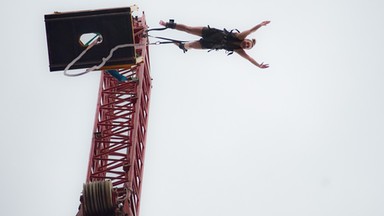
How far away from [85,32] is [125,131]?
4.06 metres

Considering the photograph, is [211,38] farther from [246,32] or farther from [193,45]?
[246,32]

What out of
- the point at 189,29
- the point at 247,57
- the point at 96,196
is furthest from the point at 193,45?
the point at 96,196

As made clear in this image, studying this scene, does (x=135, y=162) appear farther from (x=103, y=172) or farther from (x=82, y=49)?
(x=82, y=49)

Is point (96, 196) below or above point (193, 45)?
below

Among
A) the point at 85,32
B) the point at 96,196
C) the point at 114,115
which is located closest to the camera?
the point at 85,32

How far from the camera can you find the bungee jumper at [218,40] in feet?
51.2

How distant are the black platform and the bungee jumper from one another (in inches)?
57.4

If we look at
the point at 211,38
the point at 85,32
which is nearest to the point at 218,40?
the point at 211,38

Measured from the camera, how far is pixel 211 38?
15930 mm

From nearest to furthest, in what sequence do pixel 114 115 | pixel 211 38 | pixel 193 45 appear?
pixel 211 38, pixel 193 45, pixel 114 115

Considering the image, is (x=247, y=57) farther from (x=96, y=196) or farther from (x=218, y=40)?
(x=96, y=196)

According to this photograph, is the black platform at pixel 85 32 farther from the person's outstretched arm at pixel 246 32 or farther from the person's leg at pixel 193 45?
the person's outstretched arm at pixel 246 32

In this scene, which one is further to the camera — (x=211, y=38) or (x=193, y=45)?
(x=193, y=45)

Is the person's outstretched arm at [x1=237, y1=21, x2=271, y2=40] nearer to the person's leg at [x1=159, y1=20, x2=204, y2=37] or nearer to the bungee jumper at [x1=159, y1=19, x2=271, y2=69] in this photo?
the bungee jumper at [x1=159, y1=19, x2=271, y2=69]
